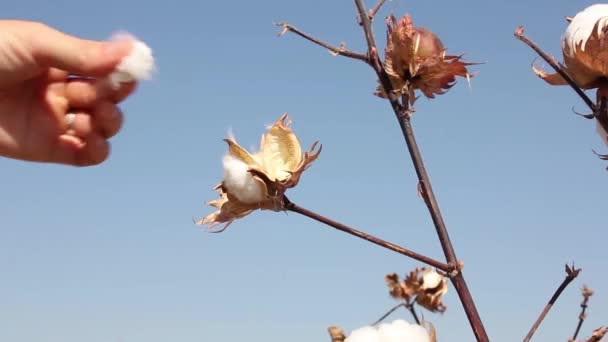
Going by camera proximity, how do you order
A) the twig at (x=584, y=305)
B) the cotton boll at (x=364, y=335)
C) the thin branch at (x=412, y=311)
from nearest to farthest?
the cotton boll at (x=364, y=335)
the thin branch at (x=412, y=311)
the twig at (x=584, y=305)

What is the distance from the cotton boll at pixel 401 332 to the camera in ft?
2.18

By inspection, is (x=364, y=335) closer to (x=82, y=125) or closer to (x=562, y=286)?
(x=562, y=286)

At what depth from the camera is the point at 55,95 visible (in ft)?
3.22

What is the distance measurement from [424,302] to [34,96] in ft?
2.09

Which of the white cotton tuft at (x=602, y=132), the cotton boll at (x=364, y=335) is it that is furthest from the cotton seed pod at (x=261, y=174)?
the white cotton tuft at (x=602, y=132)

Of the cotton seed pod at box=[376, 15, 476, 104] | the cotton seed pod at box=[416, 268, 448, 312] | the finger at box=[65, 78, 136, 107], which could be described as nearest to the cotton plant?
the cotton seed pod at box=[376, 15, 476, 104]

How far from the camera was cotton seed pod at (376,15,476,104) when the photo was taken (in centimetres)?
89

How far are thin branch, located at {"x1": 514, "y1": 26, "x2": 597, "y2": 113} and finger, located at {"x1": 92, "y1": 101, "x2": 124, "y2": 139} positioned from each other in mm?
551

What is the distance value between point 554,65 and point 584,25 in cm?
6

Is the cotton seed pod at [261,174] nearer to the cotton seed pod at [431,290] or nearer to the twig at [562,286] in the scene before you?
the cotton seed pod at [431,290]

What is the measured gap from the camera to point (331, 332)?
0.69 meters

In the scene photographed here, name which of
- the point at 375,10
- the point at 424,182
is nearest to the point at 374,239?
the point at 424,182

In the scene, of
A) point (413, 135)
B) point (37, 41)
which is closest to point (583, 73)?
point (413, 135)

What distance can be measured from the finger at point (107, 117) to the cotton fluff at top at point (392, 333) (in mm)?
434
